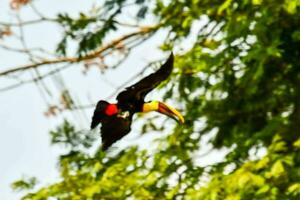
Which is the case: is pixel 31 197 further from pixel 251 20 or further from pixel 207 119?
pixel 251 20

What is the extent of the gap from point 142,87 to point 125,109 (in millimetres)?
47

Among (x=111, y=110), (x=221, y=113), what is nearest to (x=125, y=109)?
(x=111, y=110)

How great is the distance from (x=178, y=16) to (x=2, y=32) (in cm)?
270

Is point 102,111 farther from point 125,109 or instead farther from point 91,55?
point 91,55

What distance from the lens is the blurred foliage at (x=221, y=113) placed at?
616 cm

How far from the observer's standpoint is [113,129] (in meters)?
0.95

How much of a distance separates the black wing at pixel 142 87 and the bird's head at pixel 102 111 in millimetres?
17

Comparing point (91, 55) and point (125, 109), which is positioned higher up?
point (91, 55)

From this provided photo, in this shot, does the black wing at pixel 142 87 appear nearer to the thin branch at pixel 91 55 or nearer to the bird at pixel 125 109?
the bird at pixel 125 109

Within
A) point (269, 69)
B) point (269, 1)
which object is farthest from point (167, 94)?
point (269, 1)

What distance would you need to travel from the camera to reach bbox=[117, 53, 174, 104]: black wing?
38.3 inches

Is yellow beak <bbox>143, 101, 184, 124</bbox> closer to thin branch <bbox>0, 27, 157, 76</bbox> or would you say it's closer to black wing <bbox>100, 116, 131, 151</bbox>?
black wing <bbox>100, 116, 131, 151</bbox>

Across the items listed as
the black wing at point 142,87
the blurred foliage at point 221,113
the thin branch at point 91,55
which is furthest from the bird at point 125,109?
the thin branch at point 91,55

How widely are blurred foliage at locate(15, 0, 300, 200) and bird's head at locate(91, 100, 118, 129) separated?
185 inches
